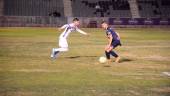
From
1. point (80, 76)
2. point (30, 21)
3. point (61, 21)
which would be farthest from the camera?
point (61, 21)

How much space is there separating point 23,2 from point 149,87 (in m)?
51.1

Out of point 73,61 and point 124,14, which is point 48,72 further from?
point 124,14

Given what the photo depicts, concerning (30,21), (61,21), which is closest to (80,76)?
(61,21)

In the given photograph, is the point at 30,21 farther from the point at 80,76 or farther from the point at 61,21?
the point at 80,76

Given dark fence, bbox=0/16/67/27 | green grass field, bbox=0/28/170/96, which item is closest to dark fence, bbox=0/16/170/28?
dark fence, bbox=0/16/67/27

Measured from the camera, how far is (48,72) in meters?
16.4

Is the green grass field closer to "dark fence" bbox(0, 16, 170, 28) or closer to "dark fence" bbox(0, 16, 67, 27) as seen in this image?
"dark fence" bbox(0, 16, 67, 27)

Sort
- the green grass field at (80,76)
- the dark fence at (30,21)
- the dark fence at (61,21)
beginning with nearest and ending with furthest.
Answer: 1. the green grass field at (80,76)
2. the dark fence at (30,21)
3. the dark fence at (61,21)

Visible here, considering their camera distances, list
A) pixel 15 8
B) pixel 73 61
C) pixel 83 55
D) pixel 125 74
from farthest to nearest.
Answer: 1. pixel 15 8
2. pixel 83 55
3. pixel 73 61
4. pixel 125 74

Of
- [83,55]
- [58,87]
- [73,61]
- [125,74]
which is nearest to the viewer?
[58,87]

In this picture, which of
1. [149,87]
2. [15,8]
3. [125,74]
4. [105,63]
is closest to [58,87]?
[149,87]

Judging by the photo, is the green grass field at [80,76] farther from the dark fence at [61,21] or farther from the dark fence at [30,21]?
the dark fence at [61,21]

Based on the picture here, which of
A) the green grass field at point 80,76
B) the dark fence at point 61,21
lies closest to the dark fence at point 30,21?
the dark fence at point 61,21

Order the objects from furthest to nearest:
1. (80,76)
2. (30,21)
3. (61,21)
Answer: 1. (61,21)
2. (30,21)
3. (80,76)
